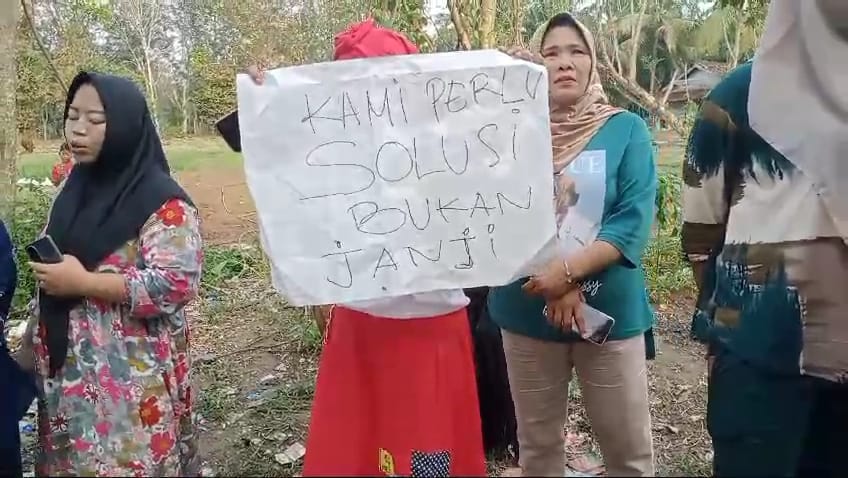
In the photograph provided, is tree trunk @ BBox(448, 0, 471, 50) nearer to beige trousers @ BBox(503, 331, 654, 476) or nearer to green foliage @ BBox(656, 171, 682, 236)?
green foliage @ BBox(656, 171, 682, 236)

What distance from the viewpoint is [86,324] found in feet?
6.34

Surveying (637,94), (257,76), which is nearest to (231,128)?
(257,76)

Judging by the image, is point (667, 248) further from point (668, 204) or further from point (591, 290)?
point (591, 290)

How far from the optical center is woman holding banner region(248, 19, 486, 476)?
1924 mm

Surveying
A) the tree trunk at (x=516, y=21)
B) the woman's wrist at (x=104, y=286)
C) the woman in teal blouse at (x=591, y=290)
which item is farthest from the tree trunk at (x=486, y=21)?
the woman's wrist at (x=104, y=286)

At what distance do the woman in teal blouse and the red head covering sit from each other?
1.30 feet

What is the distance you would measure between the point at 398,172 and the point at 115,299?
2.39 ft

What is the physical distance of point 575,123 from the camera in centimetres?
215

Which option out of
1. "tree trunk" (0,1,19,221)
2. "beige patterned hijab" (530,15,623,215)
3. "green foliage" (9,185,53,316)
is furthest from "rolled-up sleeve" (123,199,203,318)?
"green foliage" (9,185,53,316)

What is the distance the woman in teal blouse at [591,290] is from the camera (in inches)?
80.1

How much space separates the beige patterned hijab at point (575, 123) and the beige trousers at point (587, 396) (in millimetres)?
412

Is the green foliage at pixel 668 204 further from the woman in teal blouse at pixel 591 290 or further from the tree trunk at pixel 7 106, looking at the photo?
the tree trunk at pixel 7 106

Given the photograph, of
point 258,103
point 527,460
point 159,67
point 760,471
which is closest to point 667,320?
point 527,460

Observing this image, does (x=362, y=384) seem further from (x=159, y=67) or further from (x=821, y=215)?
(x=159, y=67)
